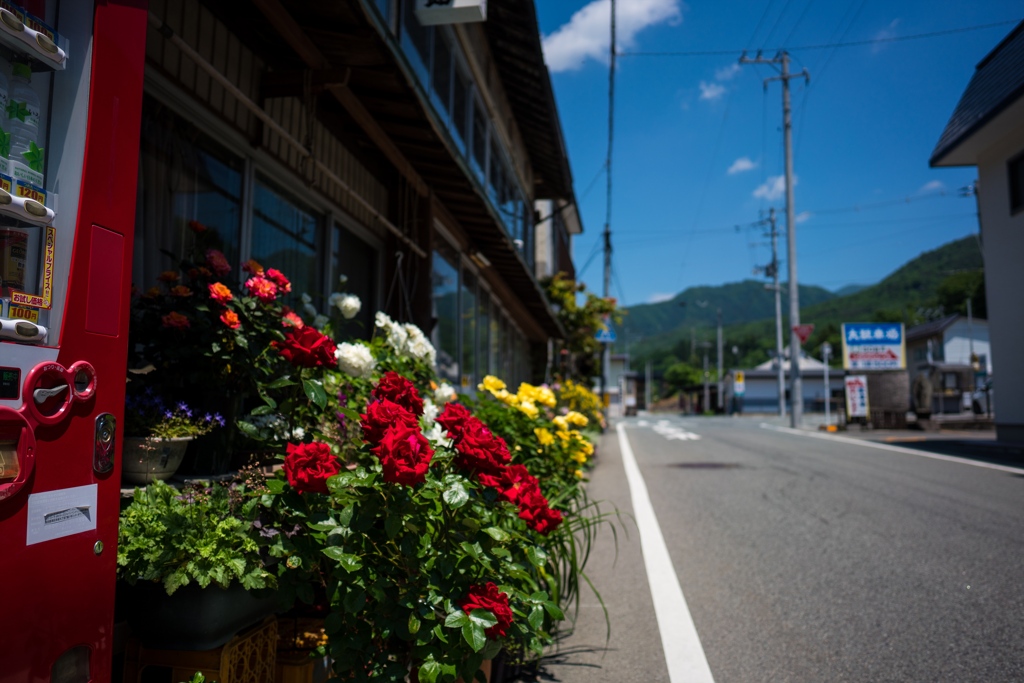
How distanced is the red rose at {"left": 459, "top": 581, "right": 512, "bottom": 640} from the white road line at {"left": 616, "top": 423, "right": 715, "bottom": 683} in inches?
60.0

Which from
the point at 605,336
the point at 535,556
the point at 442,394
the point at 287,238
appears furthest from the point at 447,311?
the point at 605,336

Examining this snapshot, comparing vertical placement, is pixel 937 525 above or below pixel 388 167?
below

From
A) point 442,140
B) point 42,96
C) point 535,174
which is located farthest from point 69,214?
point 535,174

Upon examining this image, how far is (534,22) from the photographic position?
10930mm

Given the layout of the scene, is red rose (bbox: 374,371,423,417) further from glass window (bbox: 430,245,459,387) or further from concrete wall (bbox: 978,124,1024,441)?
concrete wall (bbox: 978,124,1024,441)

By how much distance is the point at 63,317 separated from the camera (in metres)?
1.64

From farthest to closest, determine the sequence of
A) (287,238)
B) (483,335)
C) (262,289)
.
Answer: (483,335) < (287,238) < (262,289)

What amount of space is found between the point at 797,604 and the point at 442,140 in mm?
4340

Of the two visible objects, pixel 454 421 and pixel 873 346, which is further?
pixel 873 346

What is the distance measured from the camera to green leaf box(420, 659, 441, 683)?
2102 millimetres

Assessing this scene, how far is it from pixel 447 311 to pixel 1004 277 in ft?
47.8

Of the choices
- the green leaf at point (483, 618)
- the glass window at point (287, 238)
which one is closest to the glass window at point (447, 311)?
the glass window at point (287, 238)

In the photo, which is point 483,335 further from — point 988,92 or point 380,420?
point 988,92

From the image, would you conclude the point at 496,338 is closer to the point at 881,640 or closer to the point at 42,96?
the point at 881,640
